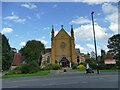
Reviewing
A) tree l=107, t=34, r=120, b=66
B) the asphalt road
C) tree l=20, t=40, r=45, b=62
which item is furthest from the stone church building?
the asphalt road

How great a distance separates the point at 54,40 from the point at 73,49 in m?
6.71

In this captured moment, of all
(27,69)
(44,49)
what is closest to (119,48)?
(44,49)

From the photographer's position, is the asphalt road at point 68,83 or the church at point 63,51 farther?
the church at point 63,51

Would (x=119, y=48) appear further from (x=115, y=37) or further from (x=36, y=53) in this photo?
(x=36, y=53)

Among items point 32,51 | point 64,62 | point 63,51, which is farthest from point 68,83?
point 32,51

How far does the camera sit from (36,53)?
84625 millimetres

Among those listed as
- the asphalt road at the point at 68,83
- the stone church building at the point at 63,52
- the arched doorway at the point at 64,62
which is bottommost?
the asphalt road at the point at 68,83

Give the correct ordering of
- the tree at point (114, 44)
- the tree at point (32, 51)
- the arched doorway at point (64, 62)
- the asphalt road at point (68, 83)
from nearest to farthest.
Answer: the asphalt road at point (68, 83), the arched doorway at point (64, 62), the tree at point (32, 51), the tree at point (114, 44)

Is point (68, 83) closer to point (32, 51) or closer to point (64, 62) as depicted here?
point (64, 62)

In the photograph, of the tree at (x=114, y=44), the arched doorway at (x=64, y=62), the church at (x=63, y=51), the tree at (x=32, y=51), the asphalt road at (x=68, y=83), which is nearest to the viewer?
the asphalt road at (x=68, y=83)

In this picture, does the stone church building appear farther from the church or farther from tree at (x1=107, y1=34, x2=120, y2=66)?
tree at (x1=107, y1=34, x2=120, y2=66)

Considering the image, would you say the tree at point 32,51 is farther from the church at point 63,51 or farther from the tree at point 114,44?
the tree at point 114,44

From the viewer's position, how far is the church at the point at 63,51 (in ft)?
271

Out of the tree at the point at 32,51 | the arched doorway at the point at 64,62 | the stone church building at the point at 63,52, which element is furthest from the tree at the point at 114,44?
the tree at the point at 32,51
